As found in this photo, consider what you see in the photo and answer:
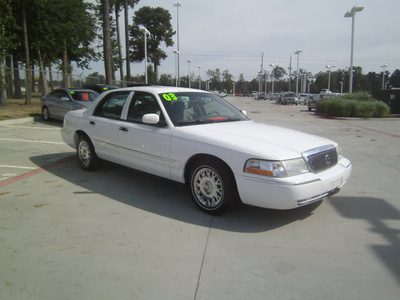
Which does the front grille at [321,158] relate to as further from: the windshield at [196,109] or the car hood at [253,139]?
the windshield at [196,109]

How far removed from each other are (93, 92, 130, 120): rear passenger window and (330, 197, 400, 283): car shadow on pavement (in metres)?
3.60

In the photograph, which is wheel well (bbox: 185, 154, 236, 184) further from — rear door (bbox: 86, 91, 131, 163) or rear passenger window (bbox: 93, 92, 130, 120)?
rear passenger window (bbox: 93, 92, 130, 120)

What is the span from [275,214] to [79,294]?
2.56 meters

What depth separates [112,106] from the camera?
5.61 m

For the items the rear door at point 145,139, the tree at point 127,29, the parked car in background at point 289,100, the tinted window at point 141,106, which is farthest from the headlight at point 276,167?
the parked car in background at point 289,100

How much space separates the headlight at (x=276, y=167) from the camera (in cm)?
362

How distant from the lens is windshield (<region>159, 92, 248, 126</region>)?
466 centimetres

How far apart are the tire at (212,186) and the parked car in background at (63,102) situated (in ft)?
31.4

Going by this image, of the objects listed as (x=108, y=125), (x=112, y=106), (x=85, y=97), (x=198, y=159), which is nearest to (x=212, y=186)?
(x=198, y=159)

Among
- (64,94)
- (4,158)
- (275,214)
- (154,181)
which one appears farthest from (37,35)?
(275,214)

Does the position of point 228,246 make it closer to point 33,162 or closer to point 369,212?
point 369,212

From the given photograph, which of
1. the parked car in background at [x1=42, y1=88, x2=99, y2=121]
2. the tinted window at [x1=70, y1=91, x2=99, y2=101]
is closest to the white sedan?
the parked car in background at [x1=42, y1=88, x2=99, y2=121]

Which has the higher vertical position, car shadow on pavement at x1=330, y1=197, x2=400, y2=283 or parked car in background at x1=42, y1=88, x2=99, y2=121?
parked car in background at x1=42, y1=88, x2=99, y2=121

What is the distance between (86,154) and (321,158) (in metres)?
4.16
